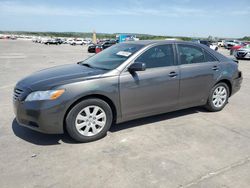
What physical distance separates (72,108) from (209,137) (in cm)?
232

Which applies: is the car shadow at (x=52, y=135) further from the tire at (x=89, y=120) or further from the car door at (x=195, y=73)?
the car door at (x=195, y=73)

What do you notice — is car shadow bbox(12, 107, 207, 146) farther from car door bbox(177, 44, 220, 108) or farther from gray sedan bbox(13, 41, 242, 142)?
car door bbox(177, 44, 220, 108)

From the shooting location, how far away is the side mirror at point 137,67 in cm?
384

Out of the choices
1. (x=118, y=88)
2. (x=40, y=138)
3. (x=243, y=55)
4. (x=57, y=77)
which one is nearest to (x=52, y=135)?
(x=40, y=138)

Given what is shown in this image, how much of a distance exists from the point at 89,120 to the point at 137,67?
3.75 ft

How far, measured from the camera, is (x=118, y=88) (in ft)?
12.6

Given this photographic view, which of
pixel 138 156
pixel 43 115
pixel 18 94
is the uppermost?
pixel 18 94

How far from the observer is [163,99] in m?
4.41

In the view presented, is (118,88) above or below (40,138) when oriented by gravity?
above

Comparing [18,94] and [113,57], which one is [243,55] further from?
[18,94]

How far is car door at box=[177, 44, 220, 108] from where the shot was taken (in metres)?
4.62

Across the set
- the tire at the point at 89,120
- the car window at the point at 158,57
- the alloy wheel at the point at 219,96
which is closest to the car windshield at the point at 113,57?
the car window at the point at 158,57

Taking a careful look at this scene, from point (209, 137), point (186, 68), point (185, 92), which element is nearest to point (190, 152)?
point (209, 137)

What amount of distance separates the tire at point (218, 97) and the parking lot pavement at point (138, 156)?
51 cm
